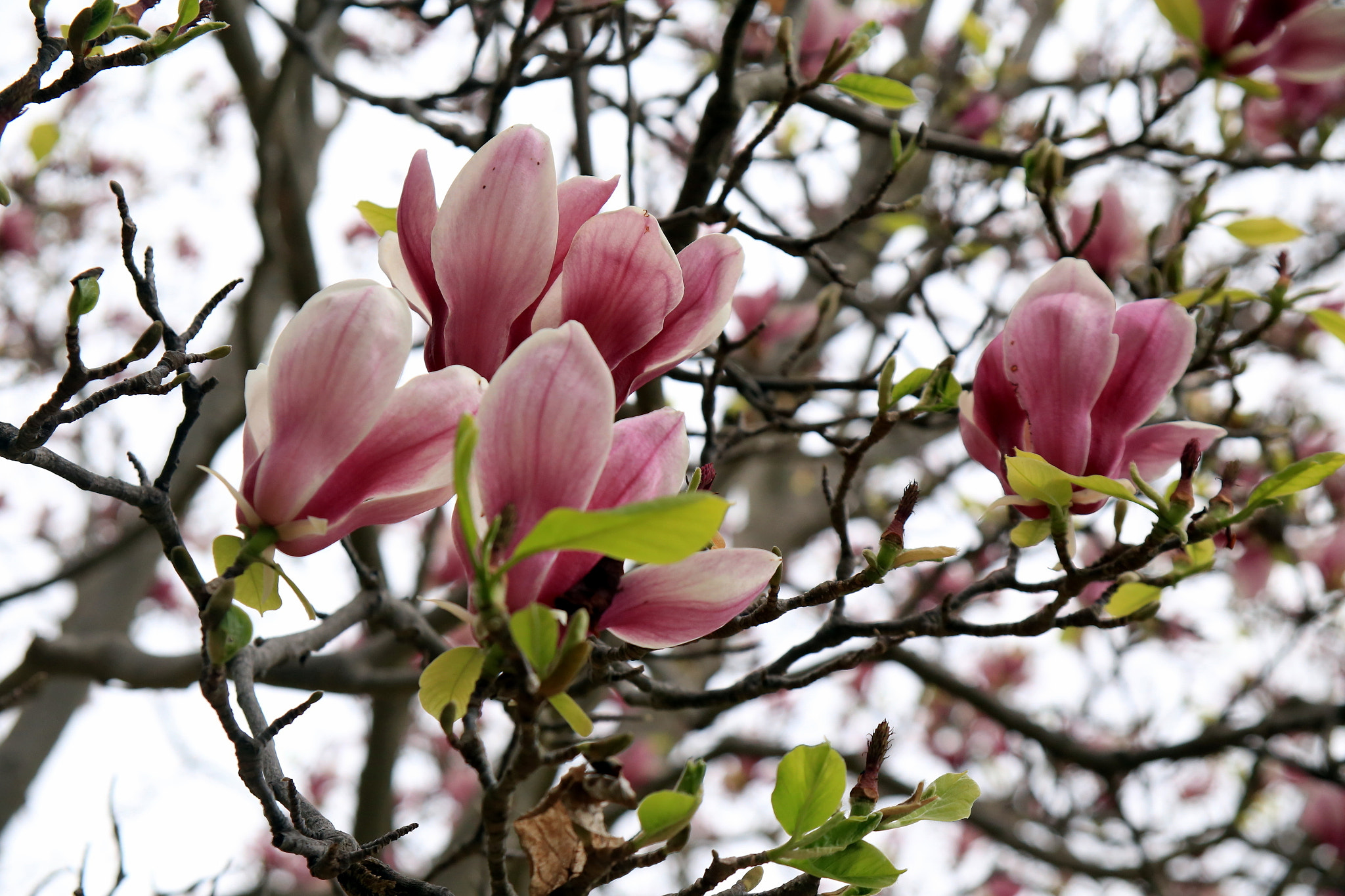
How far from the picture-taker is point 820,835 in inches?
20.8

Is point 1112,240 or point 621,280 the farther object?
point 1112,240

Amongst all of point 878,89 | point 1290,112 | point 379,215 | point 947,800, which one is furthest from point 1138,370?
point 1290,112

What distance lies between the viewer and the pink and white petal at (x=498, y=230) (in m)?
0.55

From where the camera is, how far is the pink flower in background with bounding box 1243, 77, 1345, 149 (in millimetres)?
1715

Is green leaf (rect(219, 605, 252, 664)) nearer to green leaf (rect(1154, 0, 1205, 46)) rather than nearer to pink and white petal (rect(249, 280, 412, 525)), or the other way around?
pink and white petal (rect(249, 280, 412, 525))

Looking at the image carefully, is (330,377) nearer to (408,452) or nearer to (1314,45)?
(408,452)

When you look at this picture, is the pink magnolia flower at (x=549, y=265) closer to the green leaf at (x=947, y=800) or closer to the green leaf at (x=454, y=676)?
the green leaf at (x=454, y=676)

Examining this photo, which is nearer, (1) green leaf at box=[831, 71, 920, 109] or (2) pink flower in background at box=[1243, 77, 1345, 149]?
(1) green leaf at box=[831, 71, 920, 109]

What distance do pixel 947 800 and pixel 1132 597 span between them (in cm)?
35

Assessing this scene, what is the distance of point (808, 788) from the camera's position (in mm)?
534

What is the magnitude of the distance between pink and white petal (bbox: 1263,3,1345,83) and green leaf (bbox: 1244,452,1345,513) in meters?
0.78

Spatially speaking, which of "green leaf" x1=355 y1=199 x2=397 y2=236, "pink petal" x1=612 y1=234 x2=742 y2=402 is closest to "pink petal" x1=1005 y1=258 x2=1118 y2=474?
"pink petal" x1=612 y1=234 x2=742 y2=402

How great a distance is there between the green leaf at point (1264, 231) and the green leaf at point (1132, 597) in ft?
2.09

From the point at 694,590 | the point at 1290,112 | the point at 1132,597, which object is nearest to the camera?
the point at 694,590
